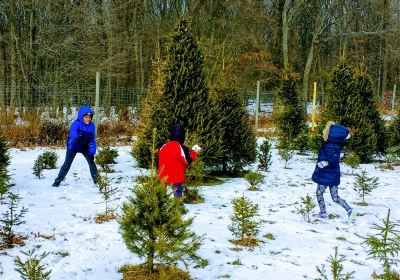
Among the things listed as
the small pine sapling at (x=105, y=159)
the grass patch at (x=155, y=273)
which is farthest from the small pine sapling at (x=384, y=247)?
the small pine sapling at (x=105, y=159)

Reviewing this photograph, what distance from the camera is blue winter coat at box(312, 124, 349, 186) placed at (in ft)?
22.9

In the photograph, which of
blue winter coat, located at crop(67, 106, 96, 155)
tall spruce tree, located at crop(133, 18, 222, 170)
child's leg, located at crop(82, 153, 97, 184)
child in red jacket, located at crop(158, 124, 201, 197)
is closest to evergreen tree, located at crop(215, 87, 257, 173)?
tall spruce tree, located at crop(133, 18, 222, 170)

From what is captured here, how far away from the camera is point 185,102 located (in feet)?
30.7

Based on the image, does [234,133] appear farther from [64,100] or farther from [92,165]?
[64,100]

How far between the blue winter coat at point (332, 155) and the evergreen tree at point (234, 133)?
341 centimetres

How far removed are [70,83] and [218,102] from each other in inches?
478

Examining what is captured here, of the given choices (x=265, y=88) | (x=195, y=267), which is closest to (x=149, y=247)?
(x=195, y=267)

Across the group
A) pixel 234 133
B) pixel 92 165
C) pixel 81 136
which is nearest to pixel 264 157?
pixel 234 133

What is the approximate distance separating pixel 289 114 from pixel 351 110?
3284 mm

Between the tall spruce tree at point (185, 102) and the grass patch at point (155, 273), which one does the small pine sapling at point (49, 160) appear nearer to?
the tall spruce tree at point (185, 102)

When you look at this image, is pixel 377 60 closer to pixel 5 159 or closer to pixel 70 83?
pixel 70 83

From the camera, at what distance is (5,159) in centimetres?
855

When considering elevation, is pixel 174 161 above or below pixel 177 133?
below

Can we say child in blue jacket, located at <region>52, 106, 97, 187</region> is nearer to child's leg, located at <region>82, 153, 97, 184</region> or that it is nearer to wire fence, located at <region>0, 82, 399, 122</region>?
child's leg, located at <region>82, 153, 97, 184</region>
